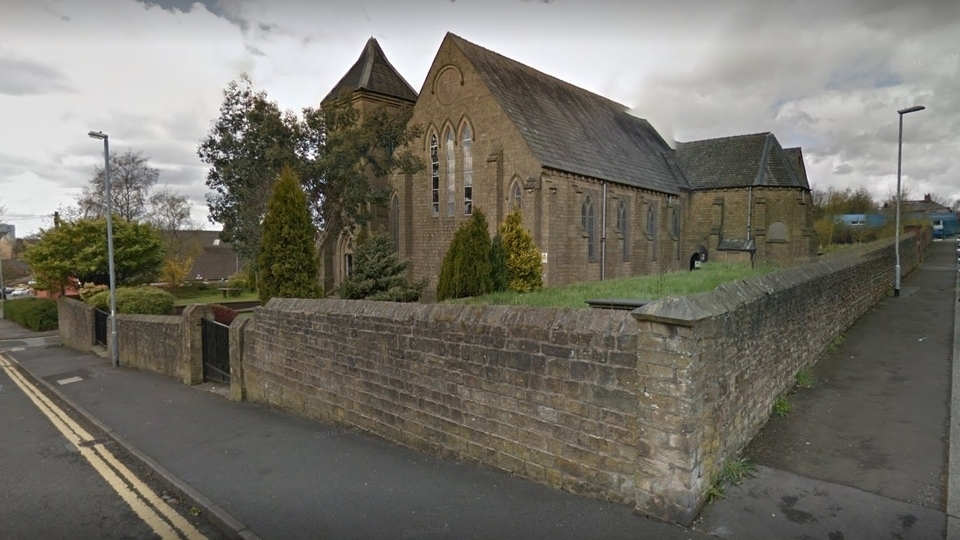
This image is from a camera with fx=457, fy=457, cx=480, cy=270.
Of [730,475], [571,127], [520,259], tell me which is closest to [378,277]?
[520,259]

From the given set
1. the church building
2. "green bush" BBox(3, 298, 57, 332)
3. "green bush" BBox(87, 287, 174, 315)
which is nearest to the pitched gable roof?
the church building

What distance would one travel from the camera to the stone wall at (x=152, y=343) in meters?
11.7

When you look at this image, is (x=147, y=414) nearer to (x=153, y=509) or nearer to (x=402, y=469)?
(x=153, y=509)

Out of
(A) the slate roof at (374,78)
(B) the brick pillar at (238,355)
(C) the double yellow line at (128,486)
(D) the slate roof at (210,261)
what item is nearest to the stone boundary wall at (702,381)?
(C) the double yellow line at (128,486)

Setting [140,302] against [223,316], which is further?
[140,302]

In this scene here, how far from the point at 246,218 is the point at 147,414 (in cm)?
1006

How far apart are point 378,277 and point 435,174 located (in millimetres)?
10803

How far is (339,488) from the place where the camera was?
4957 millimetres

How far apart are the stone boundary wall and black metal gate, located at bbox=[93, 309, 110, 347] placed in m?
20.7

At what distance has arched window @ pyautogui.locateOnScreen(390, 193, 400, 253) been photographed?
24562 mm

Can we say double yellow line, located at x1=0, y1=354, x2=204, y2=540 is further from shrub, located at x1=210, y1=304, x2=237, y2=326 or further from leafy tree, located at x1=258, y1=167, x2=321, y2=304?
shrub, located at x1=210, y1=304, x2=237, y2=326

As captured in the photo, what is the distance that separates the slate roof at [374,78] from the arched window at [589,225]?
530 inches

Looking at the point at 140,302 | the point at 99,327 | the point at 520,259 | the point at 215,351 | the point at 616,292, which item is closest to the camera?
the point at 616,292

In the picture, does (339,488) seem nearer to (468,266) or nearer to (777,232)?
(468,266)
